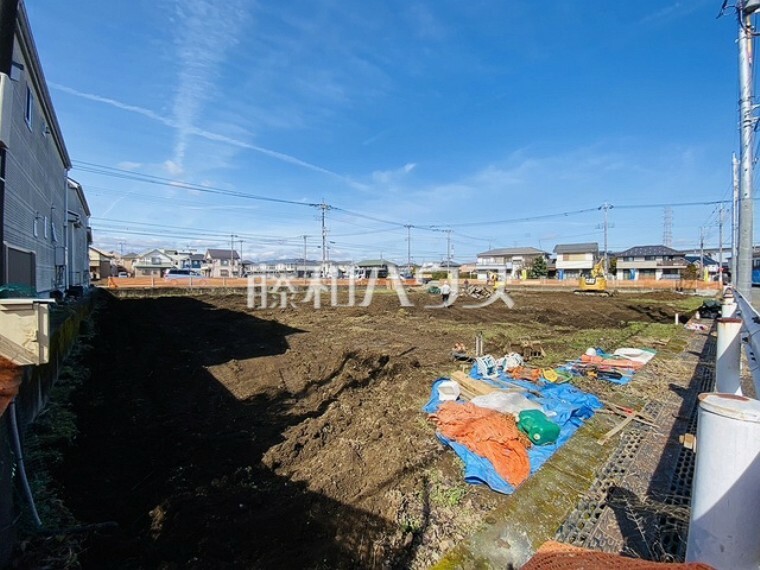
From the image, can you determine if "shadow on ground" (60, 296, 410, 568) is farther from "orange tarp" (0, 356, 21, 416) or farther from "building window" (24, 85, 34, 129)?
"building window" (24, 85, 34, 129)

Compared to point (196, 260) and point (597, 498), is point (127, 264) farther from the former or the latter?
point (597, 498)

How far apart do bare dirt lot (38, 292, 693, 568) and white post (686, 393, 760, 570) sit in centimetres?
149

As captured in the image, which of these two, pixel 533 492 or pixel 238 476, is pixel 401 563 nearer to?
pixel 533 492

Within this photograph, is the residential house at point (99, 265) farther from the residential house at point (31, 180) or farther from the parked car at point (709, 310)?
the parked car at point (709, 310)

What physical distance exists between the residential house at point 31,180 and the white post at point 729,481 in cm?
786

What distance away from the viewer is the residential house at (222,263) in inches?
2316

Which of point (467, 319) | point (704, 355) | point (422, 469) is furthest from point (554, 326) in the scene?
point (422, 469)

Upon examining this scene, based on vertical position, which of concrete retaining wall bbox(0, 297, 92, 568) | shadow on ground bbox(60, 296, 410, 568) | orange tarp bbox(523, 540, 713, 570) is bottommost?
shadow on ground bbox(60, 296, 410, 568)

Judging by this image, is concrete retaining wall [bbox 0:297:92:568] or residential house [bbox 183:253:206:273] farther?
residential house [bbox 183:253:206:273]

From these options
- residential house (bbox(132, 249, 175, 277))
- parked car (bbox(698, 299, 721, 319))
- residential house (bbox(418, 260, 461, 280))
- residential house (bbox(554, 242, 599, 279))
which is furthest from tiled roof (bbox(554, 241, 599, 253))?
residential house (bbox(132, 249, 175, 277))

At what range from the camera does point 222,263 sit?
223 ft

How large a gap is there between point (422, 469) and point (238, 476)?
1.79 meters

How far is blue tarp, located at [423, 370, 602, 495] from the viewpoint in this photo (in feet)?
10.4

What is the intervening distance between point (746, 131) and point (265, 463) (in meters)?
8.83
